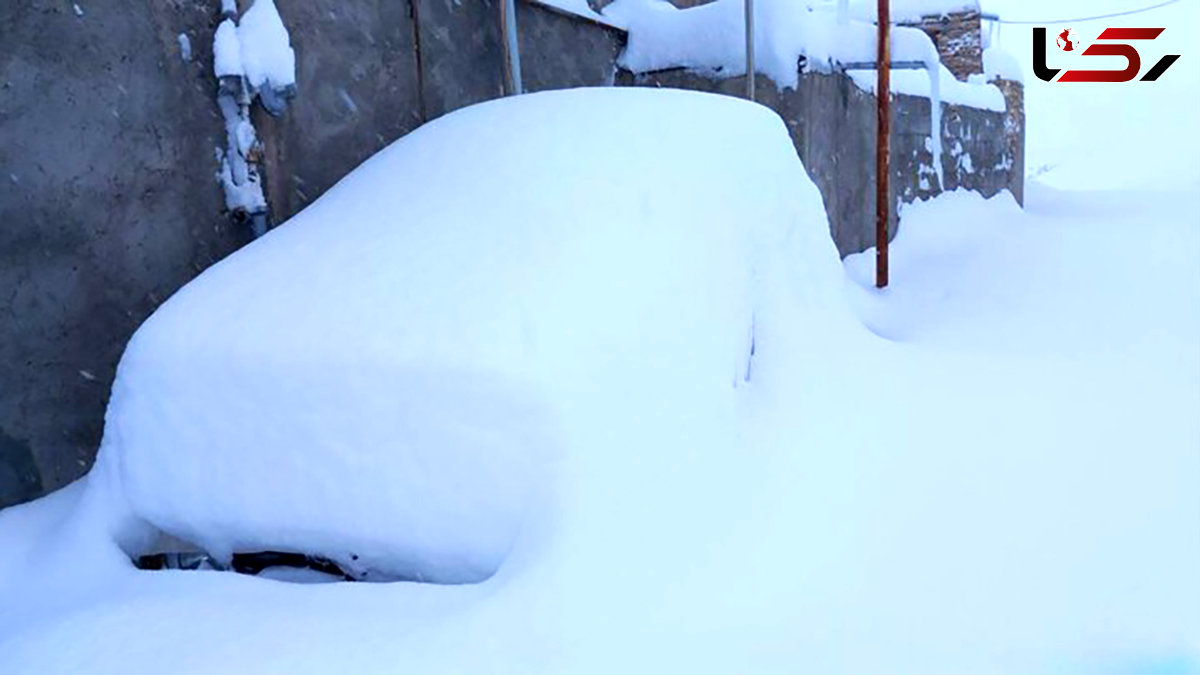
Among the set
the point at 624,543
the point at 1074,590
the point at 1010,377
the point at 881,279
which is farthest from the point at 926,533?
the point at 881,279

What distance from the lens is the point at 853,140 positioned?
332 inches

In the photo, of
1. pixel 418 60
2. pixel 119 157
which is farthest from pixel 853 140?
pixel 119 157

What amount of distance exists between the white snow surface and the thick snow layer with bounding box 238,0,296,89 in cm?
104

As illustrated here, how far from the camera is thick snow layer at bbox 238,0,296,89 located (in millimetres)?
4207

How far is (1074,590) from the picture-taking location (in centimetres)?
277

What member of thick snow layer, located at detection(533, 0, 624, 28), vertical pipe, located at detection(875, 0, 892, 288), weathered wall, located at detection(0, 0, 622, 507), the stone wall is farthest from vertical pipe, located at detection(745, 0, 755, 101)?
the stone wall

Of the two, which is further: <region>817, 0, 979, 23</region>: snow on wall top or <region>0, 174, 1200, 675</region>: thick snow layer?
<region>817, 0, 979, 23</region>: snow on wall top

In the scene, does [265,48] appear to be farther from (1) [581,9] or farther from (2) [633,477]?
(1) [581,9]

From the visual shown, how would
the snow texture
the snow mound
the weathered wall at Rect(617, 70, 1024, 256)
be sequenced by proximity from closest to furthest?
the snow mound
the snow texture
the weathered wall at Rect(617, 70, 1024, 256)

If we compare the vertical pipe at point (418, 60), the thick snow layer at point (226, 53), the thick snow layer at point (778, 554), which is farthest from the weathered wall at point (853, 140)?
the thick snow layer at point (226, 53)

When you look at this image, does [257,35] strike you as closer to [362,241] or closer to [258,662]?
[362,241]

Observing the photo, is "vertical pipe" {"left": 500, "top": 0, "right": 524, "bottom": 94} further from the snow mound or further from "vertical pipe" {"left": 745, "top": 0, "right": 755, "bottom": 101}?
the snow mound

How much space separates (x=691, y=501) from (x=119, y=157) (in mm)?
2818

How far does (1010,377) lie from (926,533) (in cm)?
195
